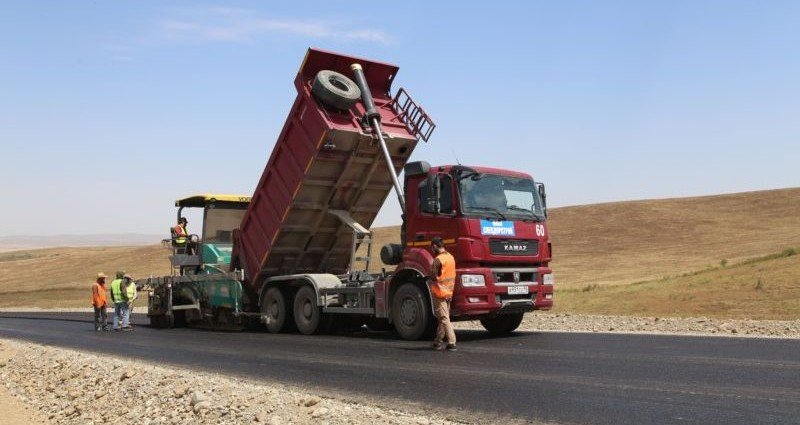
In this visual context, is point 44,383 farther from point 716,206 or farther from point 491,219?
point 716,206

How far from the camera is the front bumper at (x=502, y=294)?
11.4 metres

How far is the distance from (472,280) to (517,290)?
954mm

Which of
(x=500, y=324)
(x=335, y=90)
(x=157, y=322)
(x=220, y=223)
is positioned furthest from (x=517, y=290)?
(x=157, y=322)

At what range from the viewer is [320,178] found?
13609mm

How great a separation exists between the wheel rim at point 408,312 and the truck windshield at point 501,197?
5.50 ft

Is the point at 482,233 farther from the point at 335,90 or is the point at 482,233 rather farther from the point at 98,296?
the point at 98,296

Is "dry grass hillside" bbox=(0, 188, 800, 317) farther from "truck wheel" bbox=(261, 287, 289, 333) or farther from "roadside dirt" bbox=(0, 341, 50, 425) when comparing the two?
"roadside dirt" bbox=(0, 341, 50, 425)

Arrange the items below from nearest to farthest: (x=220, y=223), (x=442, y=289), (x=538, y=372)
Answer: (x=538, y=372), (x=442, y=289), (x=220, y=223)

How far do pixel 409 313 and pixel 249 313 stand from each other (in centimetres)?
457

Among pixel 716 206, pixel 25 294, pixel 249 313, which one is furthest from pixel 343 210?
pixel 716 206

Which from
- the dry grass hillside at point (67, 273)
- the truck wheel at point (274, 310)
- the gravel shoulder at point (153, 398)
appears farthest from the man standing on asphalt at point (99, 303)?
the dry grass hillside at point (67, 273)

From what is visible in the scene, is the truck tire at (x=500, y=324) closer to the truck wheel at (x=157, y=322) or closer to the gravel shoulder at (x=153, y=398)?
the gravel shoulder at (x=153, y=398)

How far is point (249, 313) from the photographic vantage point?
601 inches

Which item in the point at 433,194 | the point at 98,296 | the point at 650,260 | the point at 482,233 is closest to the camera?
the point at 482,233
